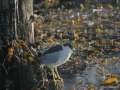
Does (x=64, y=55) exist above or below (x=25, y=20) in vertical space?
below

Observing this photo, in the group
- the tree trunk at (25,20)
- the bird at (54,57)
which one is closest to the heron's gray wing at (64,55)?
the bird at (54,57)

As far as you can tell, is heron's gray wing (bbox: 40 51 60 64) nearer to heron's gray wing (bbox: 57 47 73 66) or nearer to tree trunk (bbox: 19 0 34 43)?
heron's gray wing (bbox: 57 47 73 66)

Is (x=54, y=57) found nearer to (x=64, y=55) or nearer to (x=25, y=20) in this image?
(x=64, y=55)

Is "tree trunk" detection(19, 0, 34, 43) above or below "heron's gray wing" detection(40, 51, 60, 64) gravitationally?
above

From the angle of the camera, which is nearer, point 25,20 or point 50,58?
point 50,58

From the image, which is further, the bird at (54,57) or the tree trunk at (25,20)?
the tree trunk at (25,20)

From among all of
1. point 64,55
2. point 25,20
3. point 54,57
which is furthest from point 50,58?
point 25,20

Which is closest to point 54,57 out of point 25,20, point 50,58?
point 50,58

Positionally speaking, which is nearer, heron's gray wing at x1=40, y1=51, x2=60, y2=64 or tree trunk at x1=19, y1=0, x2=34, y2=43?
heron's gray wing at x1=40, y1=51, x2=60, y2=64

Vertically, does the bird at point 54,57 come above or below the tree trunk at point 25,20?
below

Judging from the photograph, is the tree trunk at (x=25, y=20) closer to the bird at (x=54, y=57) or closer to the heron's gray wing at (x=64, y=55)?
the bird at (x=54, y=57)

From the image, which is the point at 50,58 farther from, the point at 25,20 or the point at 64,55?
the point at 25,20

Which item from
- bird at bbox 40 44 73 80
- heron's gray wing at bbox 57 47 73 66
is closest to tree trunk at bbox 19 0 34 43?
bird at bbox 40 44 73 80

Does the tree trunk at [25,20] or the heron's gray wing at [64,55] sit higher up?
the tree trunk at [25,20]
